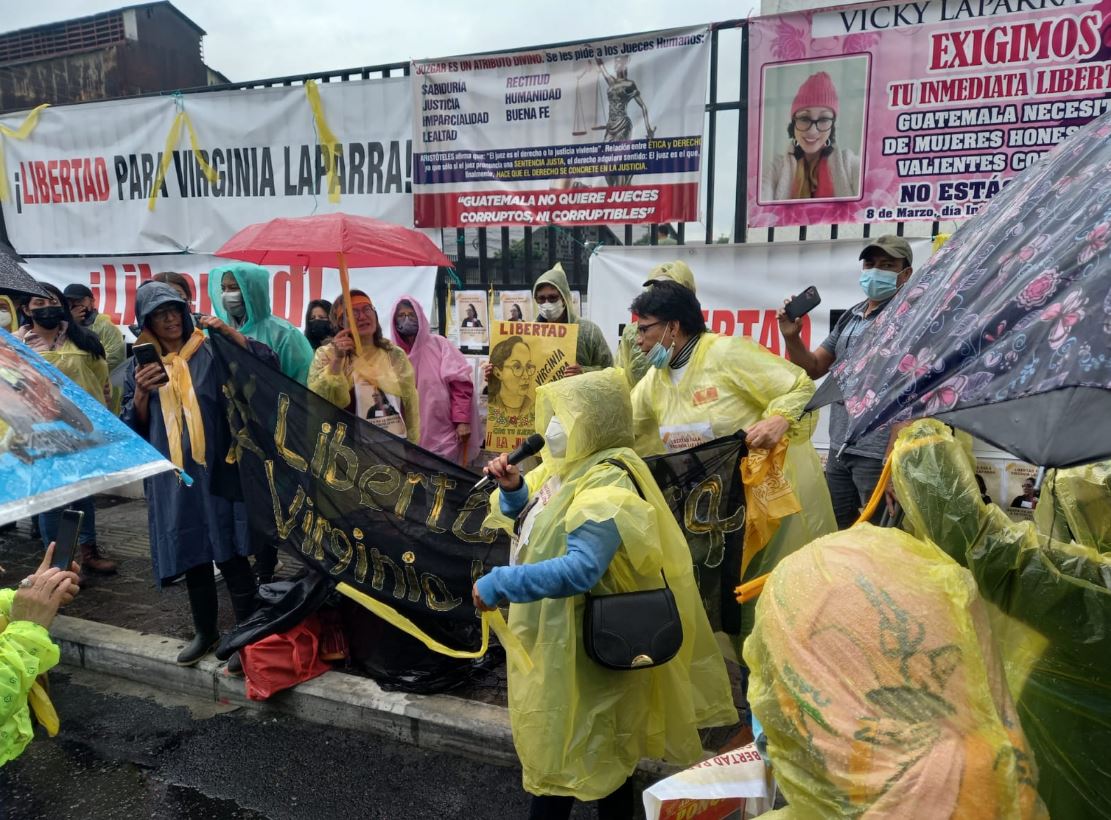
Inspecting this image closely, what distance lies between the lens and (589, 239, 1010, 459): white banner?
4.76 meters

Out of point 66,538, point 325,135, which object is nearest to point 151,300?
point 66,538

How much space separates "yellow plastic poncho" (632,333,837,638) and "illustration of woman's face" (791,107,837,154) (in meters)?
2.13

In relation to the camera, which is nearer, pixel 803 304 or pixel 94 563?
pixel 803 304

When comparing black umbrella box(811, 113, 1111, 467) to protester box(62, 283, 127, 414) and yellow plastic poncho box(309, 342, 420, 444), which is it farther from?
protester box(62, 283, 127, 414)

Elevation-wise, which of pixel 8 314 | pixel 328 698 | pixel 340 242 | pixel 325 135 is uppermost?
pixel 325 135

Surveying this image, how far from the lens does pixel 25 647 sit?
1.93m

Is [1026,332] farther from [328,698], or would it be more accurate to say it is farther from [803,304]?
[328,698]

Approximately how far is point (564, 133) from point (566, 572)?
157 inches

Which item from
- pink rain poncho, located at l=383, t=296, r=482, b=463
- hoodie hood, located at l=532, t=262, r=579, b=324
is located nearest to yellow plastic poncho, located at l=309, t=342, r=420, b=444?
pink rain poncho, located at l=383, t=296, r=482, b=463

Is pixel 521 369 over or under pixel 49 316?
under

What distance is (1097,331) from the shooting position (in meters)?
1.01

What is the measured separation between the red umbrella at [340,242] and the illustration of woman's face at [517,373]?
2.50 feet

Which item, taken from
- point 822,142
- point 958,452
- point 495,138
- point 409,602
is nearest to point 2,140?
point 495,138

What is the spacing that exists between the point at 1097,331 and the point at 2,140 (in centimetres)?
947
